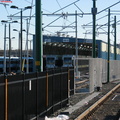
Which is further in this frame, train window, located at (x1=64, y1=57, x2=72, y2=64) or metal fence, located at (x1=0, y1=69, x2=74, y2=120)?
train window, located at (x1=64, y1=57, x2=72, y2=64)

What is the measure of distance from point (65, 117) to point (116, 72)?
101ft

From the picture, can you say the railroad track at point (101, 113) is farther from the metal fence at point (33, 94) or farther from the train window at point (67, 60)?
the train window at point (67, 60)

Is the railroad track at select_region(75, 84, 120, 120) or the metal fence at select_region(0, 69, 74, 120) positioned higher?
the metal fence at select_region(0, 69, 74, 120)

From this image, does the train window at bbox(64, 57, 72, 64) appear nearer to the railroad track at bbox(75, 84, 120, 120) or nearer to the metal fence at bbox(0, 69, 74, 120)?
the railroad track at bbox(75, 84, 120, 120)

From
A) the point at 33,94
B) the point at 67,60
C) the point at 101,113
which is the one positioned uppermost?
the point at 67,60

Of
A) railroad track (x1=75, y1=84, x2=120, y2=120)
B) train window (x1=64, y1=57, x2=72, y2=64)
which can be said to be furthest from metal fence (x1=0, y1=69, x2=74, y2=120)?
train window (x1=64, y1=57, x2=72, y2=64)

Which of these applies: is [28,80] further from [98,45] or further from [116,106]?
[98,45]

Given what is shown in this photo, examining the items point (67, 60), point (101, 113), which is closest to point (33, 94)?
point (101, 113)

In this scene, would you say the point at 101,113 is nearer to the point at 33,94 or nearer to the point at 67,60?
the point at 33,94

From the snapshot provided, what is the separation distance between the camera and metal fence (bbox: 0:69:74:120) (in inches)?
357

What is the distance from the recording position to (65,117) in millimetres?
12594

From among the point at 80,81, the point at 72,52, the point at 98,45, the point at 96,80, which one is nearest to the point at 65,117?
the point at 80,81

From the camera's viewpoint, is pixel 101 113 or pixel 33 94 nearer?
pixel 33 94

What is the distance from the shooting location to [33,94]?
1159cm
